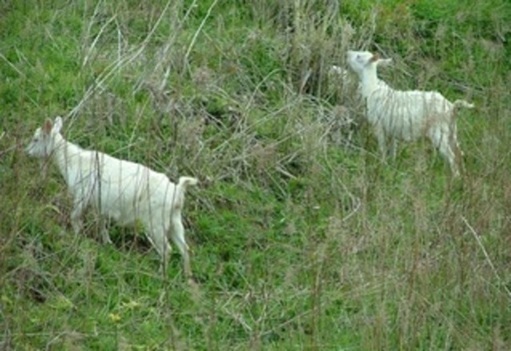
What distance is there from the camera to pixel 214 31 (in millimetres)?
10180

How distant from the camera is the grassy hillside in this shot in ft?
21.4

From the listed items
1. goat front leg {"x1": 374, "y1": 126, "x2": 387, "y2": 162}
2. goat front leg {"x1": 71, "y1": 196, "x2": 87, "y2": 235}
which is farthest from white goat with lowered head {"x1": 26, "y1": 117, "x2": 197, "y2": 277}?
goat front leg {"x1": 374, "y1": 126, "x2": 387, "y2": 162}

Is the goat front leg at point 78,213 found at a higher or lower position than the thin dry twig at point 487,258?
lower

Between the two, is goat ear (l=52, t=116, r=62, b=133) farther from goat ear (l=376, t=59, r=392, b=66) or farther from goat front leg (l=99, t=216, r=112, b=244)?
goat ear (l=376, t=59, r=392, b=66)

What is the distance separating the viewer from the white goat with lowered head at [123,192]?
24.5 ft

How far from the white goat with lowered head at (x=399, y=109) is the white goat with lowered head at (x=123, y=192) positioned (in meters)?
1.76

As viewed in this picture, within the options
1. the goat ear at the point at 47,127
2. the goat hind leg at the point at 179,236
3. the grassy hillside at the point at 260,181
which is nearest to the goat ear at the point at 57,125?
the goat ear at the point at 47,127

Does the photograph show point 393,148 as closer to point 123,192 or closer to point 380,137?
point 380,137

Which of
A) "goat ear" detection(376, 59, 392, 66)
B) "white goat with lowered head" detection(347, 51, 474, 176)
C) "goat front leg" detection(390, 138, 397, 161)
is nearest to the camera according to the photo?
"white goat with lowered head" detection(347, 51, 474, 176)

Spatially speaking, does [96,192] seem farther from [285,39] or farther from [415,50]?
[415,50]

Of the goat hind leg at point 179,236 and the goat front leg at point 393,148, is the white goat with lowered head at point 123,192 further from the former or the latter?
the goat front leg at point 393,148

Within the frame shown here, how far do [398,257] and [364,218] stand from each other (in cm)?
37

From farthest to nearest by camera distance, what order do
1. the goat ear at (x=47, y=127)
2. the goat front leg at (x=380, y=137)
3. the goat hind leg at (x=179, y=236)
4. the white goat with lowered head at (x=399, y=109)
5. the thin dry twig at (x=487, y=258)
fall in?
1. the goat front leg at (x=380, y=137)
2. the white goat with lowered head at (x=399, y=109)
3. the goat ear at (x=47, y=127)
4. the goat hind leg at (x=179, y=236)
5. the thin dry twig at (x=487, y=258)

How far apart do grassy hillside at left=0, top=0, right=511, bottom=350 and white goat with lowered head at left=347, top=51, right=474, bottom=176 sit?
0.13 m
